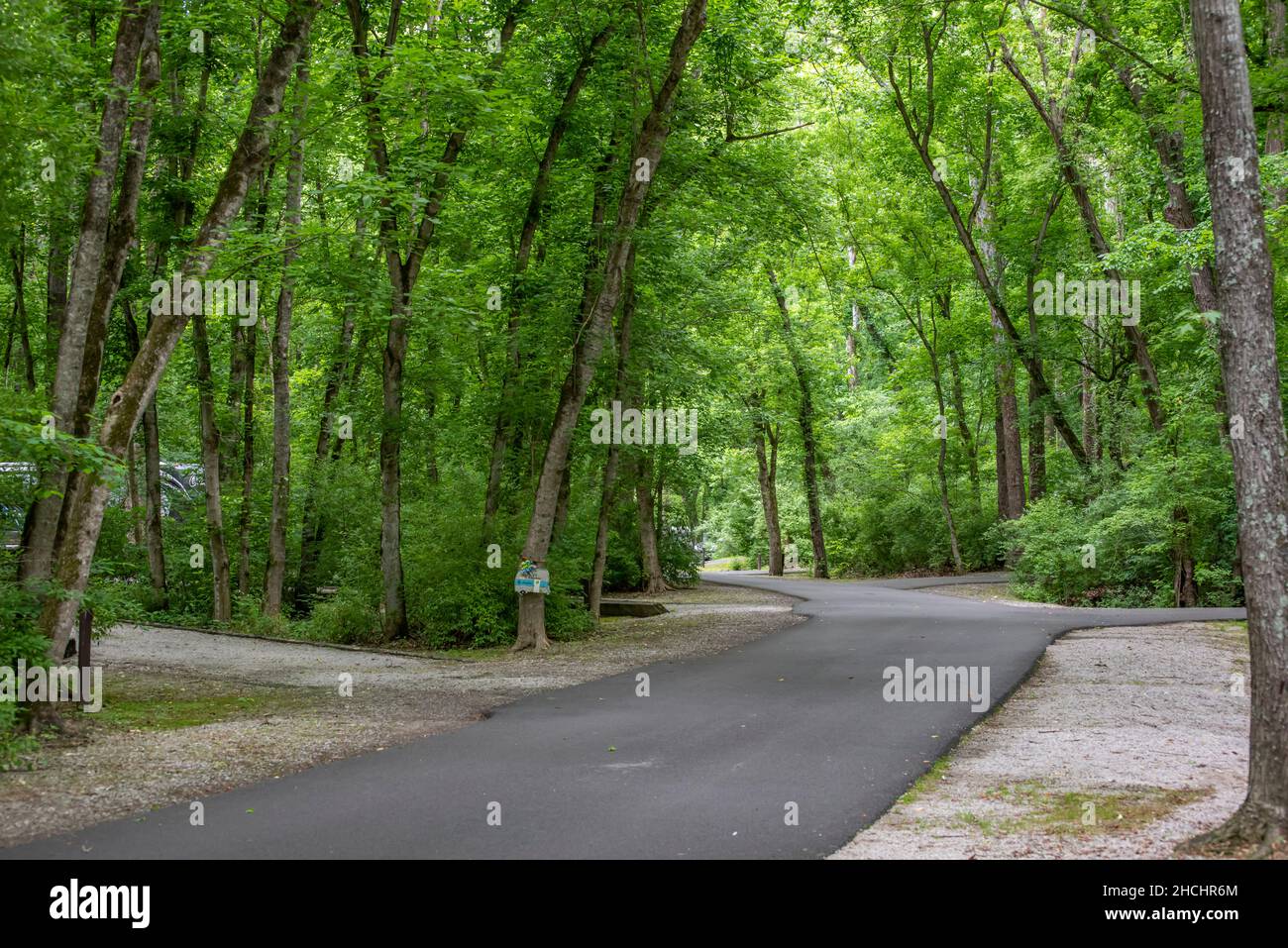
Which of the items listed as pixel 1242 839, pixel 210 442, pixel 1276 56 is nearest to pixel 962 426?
pixel 1276 56

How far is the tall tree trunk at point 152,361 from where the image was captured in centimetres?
972

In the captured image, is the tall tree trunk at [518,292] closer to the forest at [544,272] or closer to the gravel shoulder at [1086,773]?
the forest at [544,272]

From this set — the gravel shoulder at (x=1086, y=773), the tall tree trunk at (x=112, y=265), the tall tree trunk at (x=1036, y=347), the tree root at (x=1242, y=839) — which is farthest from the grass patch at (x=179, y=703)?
the tall tree trunk at (x=1036, y=347)

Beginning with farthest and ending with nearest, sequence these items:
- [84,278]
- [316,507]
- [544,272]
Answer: [316,507] < [544,272] < [84,278]

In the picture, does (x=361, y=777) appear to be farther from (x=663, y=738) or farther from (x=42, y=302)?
(x=42, y=302)

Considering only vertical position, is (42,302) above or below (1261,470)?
above

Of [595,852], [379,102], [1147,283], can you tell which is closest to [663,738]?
[595,852]

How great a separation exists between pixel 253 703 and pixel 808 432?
2952 centimetres

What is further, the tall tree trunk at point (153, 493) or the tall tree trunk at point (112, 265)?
the tall tree trunk at point (153, 493)

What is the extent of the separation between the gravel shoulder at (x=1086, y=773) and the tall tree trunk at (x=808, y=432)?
78.8 feet

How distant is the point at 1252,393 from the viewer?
20.6ft

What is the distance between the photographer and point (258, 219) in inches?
798

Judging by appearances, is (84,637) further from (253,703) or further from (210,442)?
(210,442)
